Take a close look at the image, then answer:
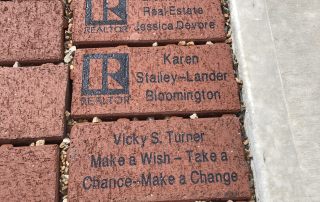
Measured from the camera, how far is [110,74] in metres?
2.39

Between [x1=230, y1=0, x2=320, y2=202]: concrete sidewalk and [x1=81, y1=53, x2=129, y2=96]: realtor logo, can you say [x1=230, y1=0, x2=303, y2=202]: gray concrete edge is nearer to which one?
[x1=230, y1=0, x2=320, y2=202]: concrete sidewalk

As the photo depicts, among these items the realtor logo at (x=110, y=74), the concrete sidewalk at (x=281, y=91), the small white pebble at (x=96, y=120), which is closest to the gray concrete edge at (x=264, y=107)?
the concrete sidewalk at (x=281, y=91)

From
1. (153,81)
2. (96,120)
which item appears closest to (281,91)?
(153,81)

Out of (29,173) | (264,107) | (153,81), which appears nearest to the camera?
(29,173)

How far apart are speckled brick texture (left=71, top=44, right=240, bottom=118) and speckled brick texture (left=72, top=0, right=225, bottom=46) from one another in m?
0.07

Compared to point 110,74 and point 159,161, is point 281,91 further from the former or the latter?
point 110,74

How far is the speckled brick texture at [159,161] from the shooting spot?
212 cm

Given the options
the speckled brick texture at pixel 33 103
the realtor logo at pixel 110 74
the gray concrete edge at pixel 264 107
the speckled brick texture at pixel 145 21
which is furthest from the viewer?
the speckled brick texture at pixel 145 21

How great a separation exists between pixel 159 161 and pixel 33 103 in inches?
29.0

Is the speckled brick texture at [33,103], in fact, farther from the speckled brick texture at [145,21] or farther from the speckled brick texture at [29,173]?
the speckled brick texture at [145,21]

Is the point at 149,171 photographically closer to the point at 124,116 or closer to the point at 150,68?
the point at 124,116

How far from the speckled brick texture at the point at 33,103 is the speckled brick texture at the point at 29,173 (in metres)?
0.08

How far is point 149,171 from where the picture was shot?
2.15 metres

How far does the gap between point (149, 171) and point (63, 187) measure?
0.44 m
